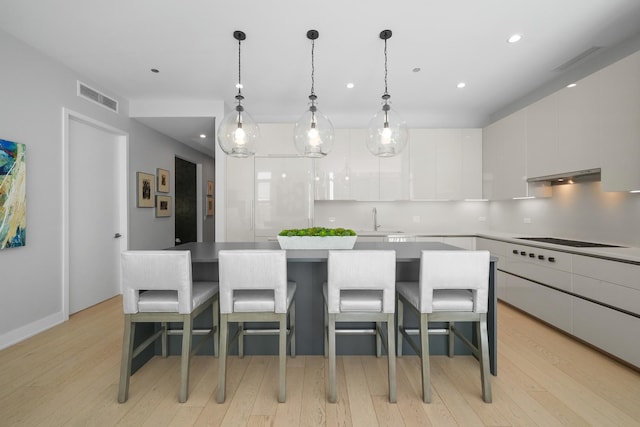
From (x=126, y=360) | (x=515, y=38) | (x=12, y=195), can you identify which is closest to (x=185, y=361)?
(x=126, y=360)

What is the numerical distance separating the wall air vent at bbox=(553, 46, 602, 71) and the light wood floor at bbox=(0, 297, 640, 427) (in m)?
2.76

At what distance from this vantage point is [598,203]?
2.97 metres

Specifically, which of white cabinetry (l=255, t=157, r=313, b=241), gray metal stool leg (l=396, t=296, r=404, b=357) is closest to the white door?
white cabinetry (l=255, t=157, r=313, b=241)

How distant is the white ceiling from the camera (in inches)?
88.3

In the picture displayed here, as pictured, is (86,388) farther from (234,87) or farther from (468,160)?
(468,160)

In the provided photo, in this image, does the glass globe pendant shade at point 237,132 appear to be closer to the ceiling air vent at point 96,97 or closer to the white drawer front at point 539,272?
the ceiling air vent at point 96,97

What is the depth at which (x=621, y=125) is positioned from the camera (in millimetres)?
2387

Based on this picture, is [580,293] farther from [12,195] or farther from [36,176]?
[36,176]

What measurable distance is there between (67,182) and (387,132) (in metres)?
3.44

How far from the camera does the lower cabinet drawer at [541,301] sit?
271cm

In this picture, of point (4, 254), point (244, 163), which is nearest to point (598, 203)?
point (244, 163)

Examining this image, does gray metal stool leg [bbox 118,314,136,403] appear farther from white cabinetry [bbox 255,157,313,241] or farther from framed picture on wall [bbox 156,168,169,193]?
framed picture on wall [bbox 156,168,169,193]

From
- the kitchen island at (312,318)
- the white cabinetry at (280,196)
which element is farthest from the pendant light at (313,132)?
the white cabinetry at (280,196)

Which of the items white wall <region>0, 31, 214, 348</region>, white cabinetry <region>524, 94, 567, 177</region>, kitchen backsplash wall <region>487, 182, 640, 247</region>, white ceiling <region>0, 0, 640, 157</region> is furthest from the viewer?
white cabinetry <region>524, 94, 567, 177</region>
